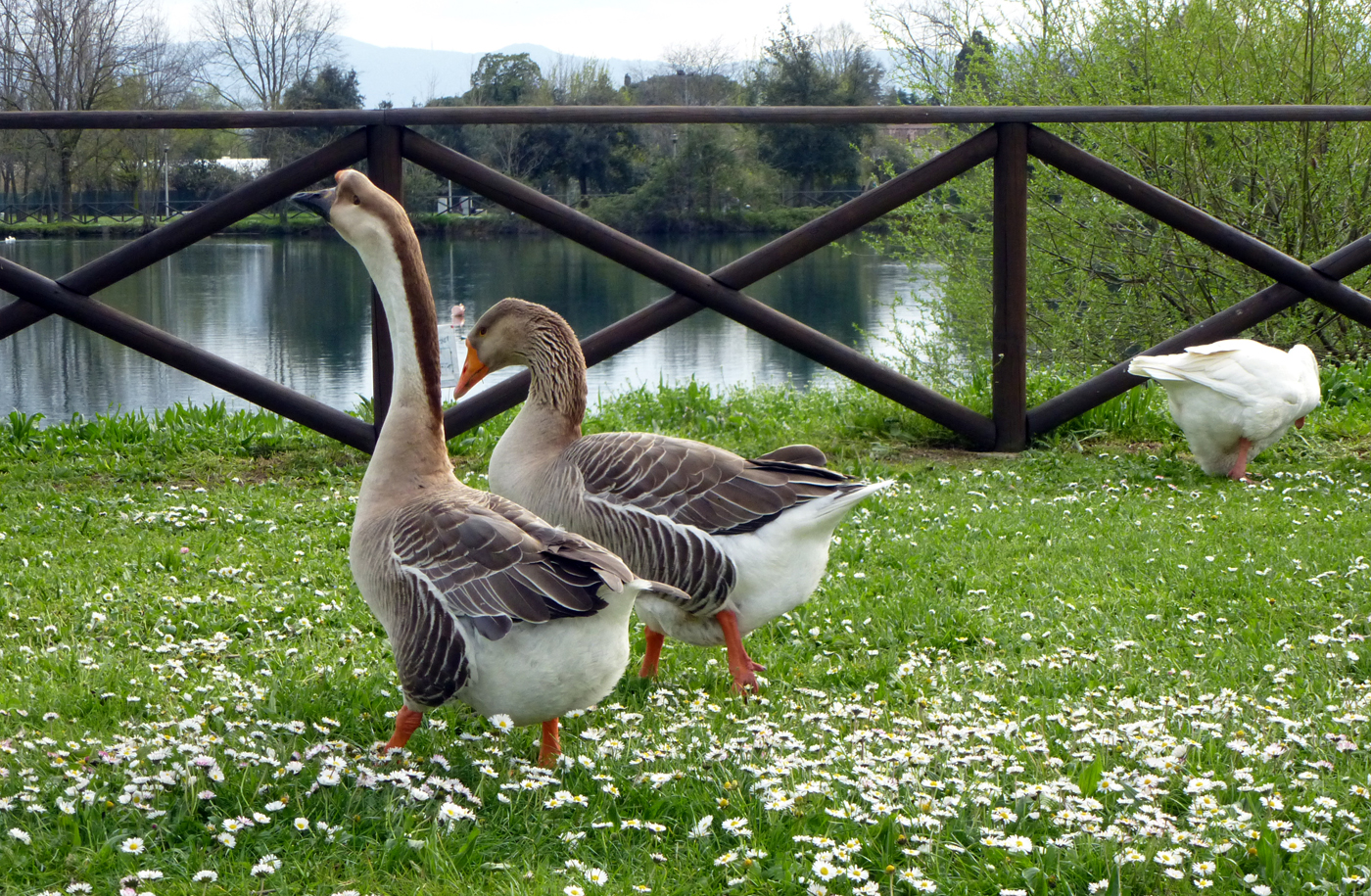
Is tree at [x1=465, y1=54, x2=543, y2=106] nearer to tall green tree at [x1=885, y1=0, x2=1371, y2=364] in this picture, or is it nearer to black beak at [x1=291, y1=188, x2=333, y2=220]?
tall green tree at [x1=885, y1=0, x2=1371, y2=364]

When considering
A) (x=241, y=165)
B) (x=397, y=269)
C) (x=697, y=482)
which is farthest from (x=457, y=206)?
(x=397, y=269)

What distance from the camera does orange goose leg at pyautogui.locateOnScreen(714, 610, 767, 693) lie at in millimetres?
3684

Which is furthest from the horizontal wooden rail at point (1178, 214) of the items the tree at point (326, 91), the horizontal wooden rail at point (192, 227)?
the tree at point (326, 91)

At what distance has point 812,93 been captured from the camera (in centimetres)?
3303

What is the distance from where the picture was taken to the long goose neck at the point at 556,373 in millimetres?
4172

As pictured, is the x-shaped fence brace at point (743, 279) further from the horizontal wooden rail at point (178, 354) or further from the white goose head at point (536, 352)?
the white goose head at point (536, 352)

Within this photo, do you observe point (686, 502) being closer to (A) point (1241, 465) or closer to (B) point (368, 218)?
(B) point (368, 218)

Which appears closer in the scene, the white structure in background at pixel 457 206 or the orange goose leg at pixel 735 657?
the orange goose leg at pixel 735 657

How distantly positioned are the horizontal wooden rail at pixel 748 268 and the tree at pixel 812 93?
14996mm

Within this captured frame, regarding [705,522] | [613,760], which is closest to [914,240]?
[705,522]

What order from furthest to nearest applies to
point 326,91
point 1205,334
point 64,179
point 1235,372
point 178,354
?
1. point 326,91
2. point 64,179
3. point 1205,334
4. point 178,354
5. point 1235,372

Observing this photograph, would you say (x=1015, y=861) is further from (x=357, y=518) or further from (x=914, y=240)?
(x=914, y=240)

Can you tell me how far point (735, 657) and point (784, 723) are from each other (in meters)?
0.38

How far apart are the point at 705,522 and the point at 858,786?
1.18 m
